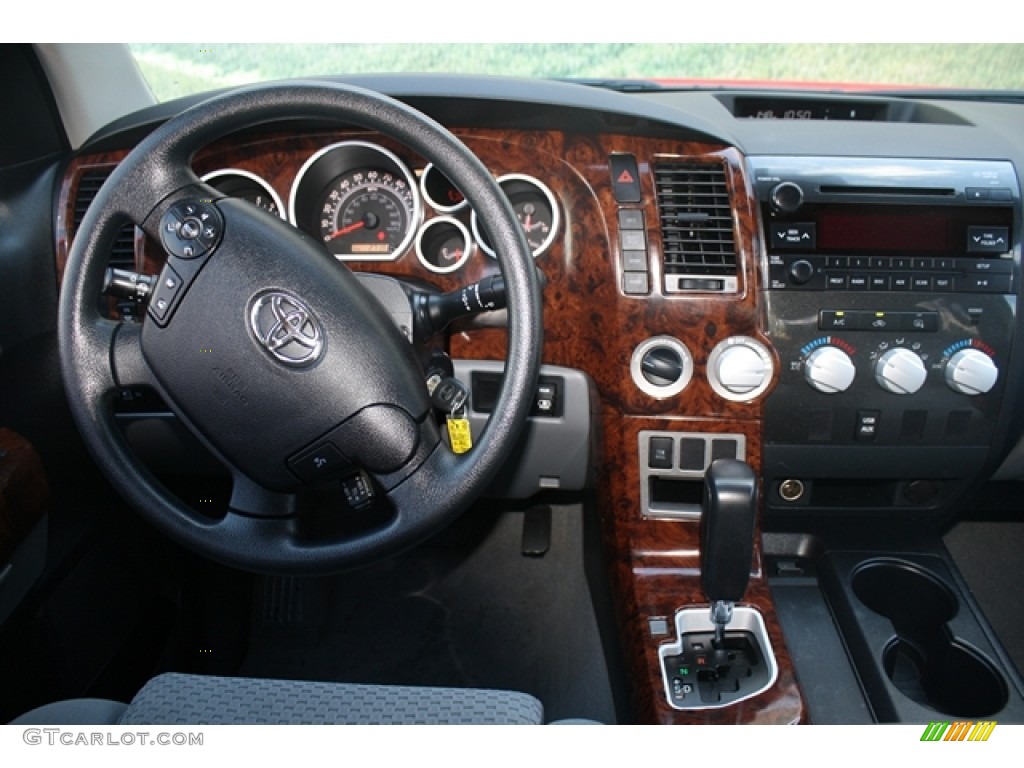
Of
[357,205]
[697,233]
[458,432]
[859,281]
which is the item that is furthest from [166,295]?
[859,281]

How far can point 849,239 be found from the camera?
66.3 inches

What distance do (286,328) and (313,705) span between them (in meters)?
0.52

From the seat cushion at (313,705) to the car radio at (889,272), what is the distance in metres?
0.95

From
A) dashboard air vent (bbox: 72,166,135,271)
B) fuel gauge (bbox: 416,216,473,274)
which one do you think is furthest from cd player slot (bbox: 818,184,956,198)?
dashboard air vent (bbox: 72,166,135,271)

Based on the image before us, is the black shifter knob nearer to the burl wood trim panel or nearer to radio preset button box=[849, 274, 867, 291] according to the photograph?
the burl wood trim panel

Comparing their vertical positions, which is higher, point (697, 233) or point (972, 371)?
point (697, 233)

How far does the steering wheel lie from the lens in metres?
1.21

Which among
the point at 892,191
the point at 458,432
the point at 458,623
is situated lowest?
the point at 458,623

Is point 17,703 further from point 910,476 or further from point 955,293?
point 955,293

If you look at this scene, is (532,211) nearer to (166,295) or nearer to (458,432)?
(458,432)

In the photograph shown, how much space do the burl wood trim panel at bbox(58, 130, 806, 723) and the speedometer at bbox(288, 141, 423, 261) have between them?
0.09 feet

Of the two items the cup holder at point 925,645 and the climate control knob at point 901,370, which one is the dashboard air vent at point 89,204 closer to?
the climate control knob at point 901,370

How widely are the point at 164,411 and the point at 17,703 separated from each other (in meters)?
0.63

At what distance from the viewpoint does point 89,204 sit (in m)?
1.76
